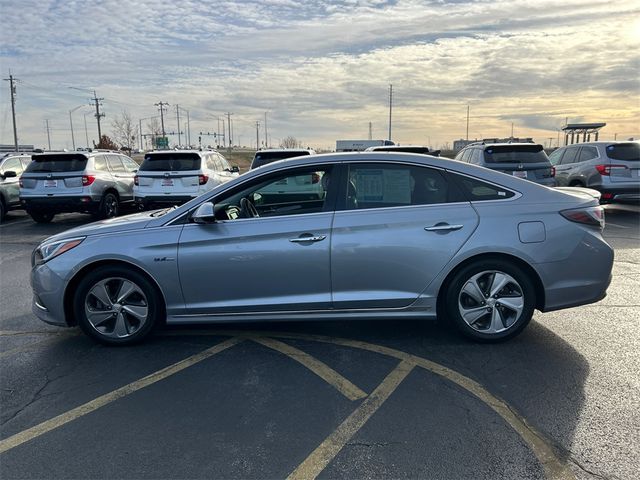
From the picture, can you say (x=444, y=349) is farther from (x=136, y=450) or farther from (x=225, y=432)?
(x=136, y=450)

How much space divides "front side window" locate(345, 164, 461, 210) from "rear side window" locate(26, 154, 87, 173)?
31.6 feet

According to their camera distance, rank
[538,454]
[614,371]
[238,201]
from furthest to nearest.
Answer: [238,201], [614,371], [538,454]

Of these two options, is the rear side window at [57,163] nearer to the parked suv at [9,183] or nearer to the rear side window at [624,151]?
the parked suv at [9,183]

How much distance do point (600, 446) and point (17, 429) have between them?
354cm

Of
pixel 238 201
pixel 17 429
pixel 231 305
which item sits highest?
pixel 238 201

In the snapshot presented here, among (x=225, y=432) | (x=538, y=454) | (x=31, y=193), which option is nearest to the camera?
(x=538, y=454)

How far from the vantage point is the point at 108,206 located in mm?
12422

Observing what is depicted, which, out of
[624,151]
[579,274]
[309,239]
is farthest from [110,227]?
[624,151]

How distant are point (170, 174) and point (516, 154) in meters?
7.89

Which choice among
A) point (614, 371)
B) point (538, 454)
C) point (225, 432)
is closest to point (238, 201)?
point (225, 432)

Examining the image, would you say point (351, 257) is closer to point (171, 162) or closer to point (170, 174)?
point (170, 174)

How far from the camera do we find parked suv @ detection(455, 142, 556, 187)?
36.3 feet

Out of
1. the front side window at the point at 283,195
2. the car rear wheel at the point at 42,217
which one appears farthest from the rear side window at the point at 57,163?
the front side window at the point at 283,195

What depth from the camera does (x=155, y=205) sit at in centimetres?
1195
